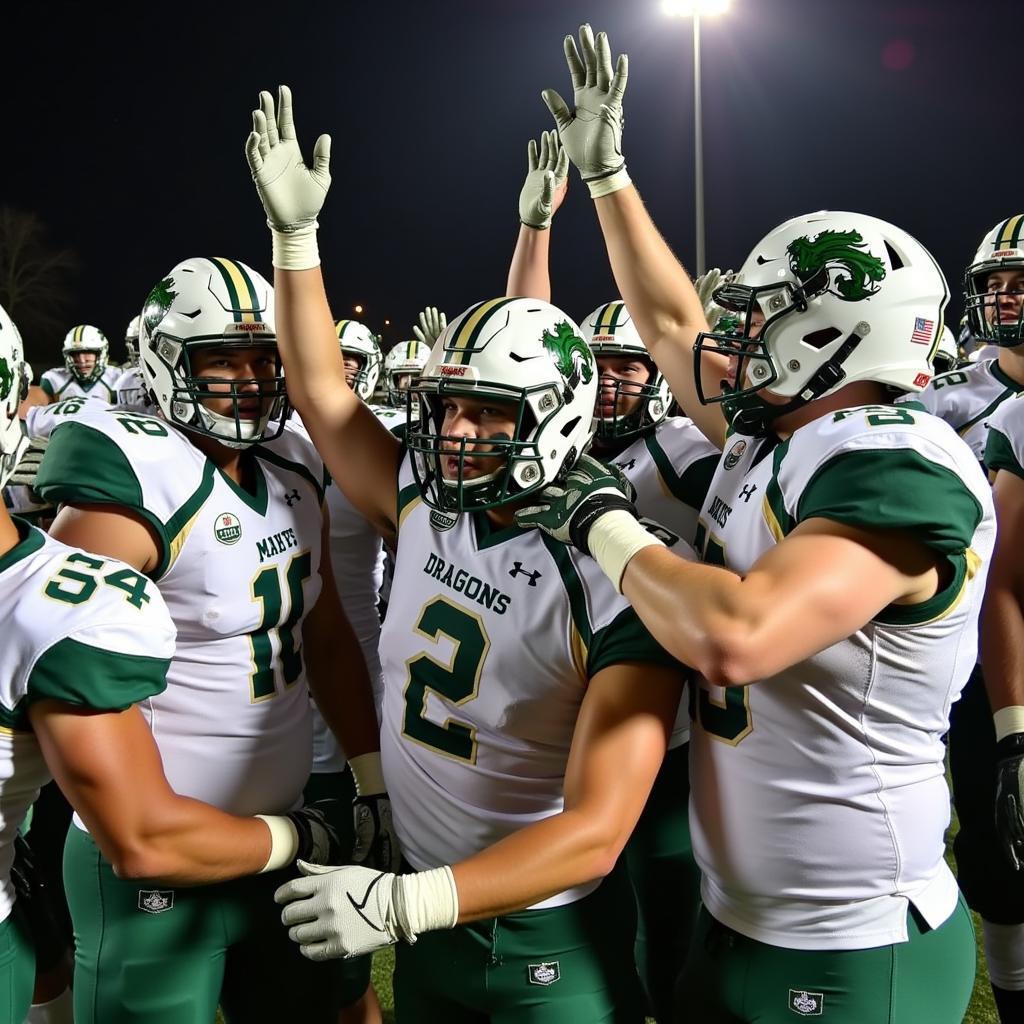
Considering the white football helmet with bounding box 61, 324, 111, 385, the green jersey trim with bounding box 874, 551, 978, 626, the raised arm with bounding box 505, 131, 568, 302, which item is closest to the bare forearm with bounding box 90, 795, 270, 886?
the green jersey trim with bounding box 874, 551, 978, 626

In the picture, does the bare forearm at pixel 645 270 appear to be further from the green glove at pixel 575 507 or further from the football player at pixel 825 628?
the green glove at pixel 575 507

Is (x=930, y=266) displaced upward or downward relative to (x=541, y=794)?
upward

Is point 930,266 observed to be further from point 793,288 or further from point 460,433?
point 460,433

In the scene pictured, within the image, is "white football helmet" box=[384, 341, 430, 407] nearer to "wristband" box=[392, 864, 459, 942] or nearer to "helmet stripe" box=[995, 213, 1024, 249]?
"helmet stripe" box=[995, 213, 1024, 249]

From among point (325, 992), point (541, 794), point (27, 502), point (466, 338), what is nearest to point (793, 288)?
point (466, 338)

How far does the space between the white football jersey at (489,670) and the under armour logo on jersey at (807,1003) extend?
475mm

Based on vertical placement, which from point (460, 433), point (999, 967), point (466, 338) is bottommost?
point (999, 967)

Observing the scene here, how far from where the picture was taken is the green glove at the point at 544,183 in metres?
3.79

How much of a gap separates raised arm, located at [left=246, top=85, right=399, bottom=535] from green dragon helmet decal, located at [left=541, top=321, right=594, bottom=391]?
56 centimetres

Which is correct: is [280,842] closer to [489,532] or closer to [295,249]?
[489,532]

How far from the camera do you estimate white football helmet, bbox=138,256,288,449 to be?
2.48m

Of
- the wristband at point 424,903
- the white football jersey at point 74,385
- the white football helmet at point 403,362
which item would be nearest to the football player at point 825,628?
the wristband at point 424,903

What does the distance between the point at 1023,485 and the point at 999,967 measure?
162 cm

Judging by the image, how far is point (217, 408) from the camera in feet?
8.20
